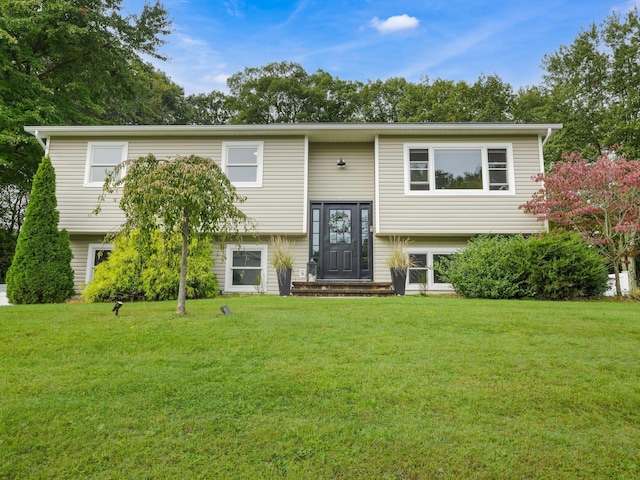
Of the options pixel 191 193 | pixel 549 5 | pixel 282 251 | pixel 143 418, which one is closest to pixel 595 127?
pixel 549 5

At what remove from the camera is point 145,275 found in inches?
336

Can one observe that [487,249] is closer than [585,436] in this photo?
No

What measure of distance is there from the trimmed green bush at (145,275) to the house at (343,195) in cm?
177

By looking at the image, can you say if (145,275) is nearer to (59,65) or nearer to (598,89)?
(59,65)

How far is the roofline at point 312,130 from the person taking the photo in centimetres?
1016

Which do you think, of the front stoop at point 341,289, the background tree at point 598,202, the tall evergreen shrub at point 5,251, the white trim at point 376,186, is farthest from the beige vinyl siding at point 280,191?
the tall evergreen shrub at point 5,251

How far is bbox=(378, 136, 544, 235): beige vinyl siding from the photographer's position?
10.1m

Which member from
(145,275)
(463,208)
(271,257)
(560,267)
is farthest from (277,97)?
(560,267)

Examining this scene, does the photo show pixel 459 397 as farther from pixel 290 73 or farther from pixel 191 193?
pixel 290 73

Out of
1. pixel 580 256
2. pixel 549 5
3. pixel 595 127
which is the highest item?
pixel 549 5

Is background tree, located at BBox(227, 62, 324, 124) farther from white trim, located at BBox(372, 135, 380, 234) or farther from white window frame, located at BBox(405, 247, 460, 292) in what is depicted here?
white window frame, located at BBox(405, 247, 460, 292)

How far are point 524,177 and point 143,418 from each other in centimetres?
1025

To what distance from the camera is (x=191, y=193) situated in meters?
5.09

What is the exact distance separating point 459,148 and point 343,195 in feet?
10.7
